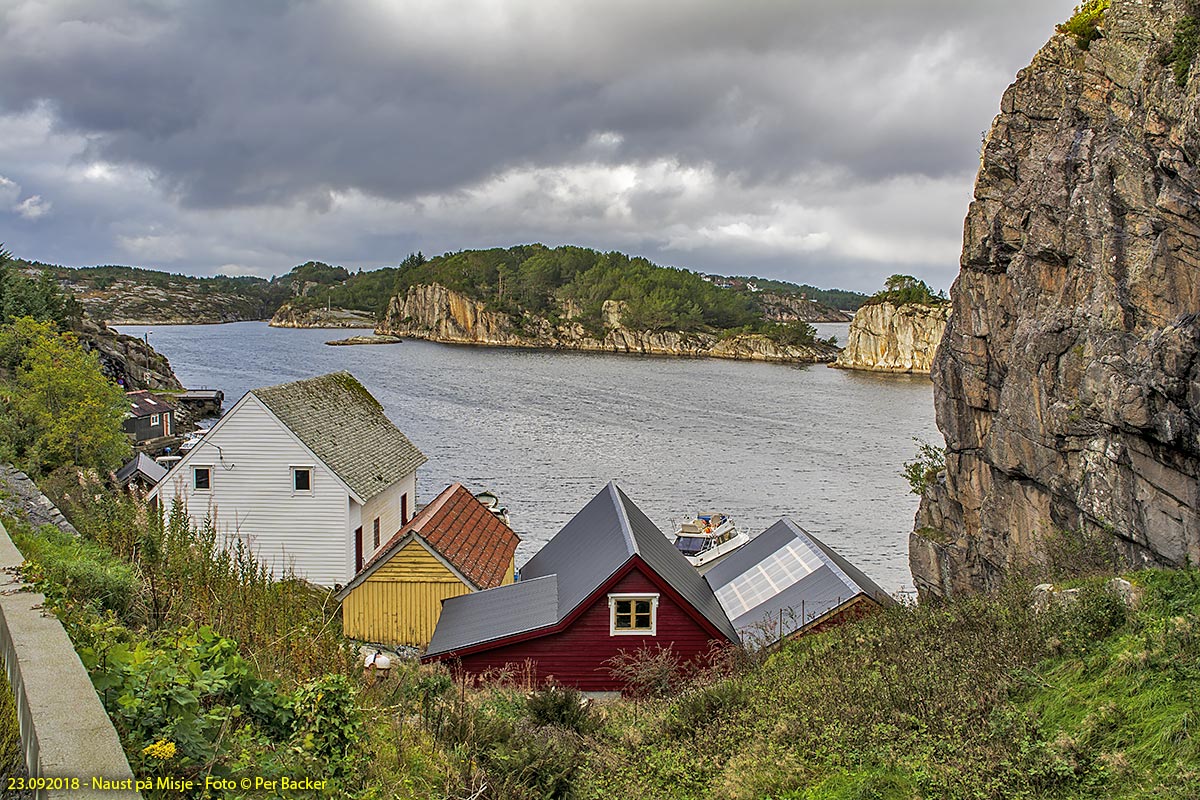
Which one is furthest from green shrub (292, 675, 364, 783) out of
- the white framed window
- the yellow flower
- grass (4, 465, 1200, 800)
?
the white framed window

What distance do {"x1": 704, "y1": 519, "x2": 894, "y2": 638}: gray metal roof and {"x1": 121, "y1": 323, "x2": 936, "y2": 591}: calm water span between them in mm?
13924

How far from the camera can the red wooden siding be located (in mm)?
18641

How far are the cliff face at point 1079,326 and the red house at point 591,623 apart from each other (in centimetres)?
852

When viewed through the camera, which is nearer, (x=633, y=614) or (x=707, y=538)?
(x=633, y=614)

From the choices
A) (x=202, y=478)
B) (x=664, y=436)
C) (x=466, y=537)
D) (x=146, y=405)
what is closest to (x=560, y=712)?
(x=466, y=537)

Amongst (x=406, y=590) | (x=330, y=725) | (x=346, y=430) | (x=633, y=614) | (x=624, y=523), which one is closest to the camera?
(x=330, y=725)

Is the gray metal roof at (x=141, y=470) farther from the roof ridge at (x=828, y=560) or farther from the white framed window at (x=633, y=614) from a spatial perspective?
the roof ridge at (x=828, y=560)

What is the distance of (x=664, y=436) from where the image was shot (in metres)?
72.0

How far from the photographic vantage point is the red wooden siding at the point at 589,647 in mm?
18641

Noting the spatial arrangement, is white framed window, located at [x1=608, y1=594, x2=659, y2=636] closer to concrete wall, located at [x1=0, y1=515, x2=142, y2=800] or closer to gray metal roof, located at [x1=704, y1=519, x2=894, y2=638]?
gray metal roof, located at [x1=704, y1=519, x2=894, y2=638]

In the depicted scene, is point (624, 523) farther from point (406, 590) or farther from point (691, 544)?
point (691, 544)

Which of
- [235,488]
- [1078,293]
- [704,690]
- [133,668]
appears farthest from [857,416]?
[133,668]

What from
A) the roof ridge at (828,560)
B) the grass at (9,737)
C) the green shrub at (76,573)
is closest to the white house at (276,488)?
the roof ridge at (828,560)

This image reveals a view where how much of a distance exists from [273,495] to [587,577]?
11.8 meters
